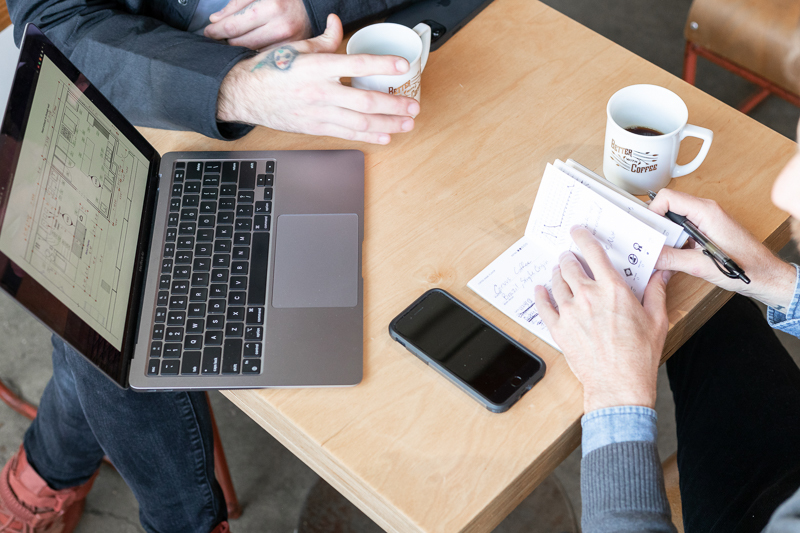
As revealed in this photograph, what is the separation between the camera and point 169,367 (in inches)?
30.6

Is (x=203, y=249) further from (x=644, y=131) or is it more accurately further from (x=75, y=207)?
(x=644, y=131)

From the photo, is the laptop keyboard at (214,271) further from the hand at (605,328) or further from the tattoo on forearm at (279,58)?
the hand at (605,328)

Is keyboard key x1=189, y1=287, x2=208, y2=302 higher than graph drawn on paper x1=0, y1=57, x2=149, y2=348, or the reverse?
graph drawn on paper x1=0, y1=57, x2=149, y2=348

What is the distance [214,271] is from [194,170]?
18 centimetres

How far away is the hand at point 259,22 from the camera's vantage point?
105 centimetres

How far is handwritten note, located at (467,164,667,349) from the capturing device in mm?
757

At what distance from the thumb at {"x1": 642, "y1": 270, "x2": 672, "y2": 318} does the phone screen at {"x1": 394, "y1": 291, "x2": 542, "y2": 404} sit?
149mm

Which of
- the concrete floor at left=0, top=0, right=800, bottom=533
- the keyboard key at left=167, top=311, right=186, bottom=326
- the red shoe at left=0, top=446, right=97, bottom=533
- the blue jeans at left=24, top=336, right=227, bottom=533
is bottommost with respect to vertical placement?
the concrete floor at left=0, top=0, right=800, bottom=533

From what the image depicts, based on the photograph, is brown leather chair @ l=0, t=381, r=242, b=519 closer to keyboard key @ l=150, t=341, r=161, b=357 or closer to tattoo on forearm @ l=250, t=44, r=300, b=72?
keyboard key @ l=150, t=341, r=161, b=357

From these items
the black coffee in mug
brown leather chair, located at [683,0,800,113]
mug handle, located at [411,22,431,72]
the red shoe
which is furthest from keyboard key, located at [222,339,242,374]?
brown leather chair, located at [683,0,800,113]

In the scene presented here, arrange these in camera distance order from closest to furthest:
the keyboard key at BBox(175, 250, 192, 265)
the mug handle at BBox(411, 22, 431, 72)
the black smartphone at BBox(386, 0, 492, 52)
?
the keyboard key at BBox(175, 250, 192, 265)
the mug handle at BBox(411, 22, 431, 72)
the black smartphone at BBox(386, 0, 492, 52)

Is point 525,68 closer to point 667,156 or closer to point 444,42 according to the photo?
point 444,42

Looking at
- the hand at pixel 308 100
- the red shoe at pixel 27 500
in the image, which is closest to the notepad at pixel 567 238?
A: the hand at pixel 308 100

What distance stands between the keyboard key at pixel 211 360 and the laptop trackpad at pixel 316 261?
0.09 m
